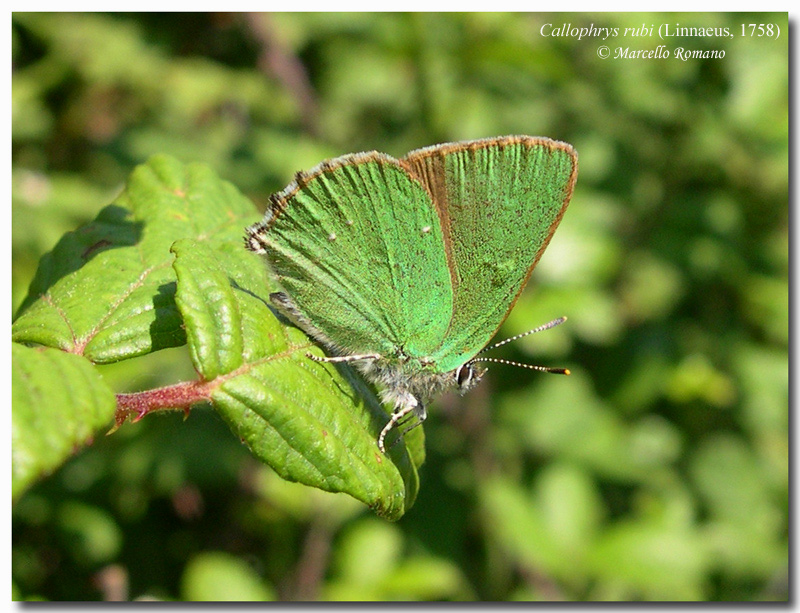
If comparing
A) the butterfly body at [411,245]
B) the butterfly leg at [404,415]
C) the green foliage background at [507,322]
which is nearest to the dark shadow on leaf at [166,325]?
the butterfly body at [411,245]

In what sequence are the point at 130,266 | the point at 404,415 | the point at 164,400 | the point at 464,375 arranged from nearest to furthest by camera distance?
the point at 164,400 → the point at 130,266 → the point at 404,415 → the point at 464,375

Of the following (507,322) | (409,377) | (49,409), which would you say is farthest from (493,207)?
(507,322)

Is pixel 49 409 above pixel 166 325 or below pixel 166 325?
below

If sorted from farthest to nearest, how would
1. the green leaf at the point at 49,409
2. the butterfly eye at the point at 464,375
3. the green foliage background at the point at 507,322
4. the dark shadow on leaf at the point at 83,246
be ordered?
the green foliage background at the point at 507,322 < the butterfly eye at the point at 464,375 < the dark shadow on leaf at the point at 83,246 < the green leaf at the point at 49,409

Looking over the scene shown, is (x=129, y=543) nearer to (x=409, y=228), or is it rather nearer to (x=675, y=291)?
(x=409, y=228)

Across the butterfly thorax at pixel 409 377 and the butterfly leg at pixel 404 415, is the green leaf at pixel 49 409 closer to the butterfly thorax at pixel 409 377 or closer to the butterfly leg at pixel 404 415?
the butterfly leg at pixel 404 415

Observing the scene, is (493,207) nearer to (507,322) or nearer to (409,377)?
(409,377)

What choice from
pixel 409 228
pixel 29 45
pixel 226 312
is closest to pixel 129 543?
pixel 409 228
